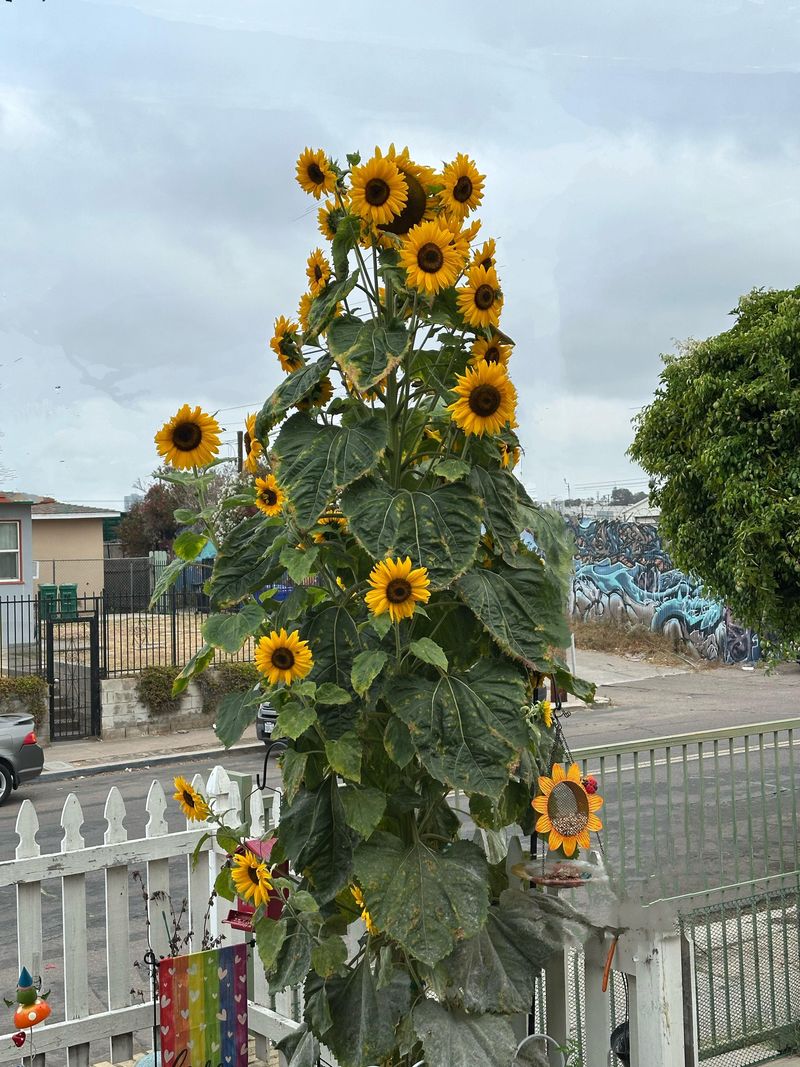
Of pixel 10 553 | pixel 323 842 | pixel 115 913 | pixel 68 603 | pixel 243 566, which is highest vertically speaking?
pixel 10 553

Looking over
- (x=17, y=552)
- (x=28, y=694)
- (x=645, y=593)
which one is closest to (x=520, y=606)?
(x=28, y=694)

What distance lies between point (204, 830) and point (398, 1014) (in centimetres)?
232

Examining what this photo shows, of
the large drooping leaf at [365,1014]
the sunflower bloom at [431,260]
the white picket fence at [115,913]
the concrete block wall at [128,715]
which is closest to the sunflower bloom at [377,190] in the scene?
the sunflower bloom at [431,260]

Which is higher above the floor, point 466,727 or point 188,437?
point 188,437

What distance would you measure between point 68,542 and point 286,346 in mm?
38730

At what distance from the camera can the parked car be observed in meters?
13.5

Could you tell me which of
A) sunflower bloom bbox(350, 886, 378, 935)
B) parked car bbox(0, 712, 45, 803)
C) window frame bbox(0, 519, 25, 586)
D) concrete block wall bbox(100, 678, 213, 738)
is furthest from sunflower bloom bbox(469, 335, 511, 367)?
window frame bbox(0, 519, 25, 586)

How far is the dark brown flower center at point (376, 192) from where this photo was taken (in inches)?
97.3

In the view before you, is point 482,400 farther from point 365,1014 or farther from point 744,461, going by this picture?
point 744,461

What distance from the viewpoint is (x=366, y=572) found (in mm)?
2619

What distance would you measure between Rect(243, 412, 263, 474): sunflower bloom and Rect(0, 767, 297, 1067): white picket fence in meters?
1.96

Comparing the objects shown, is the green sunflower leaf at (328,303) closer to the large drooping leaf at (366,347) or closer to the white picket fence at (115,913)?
the large drooping leaf at (366,347)

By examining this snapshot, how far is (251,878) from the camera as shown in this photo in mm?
2668

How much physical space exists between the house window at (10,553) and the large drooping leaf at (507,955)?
1089 inches
